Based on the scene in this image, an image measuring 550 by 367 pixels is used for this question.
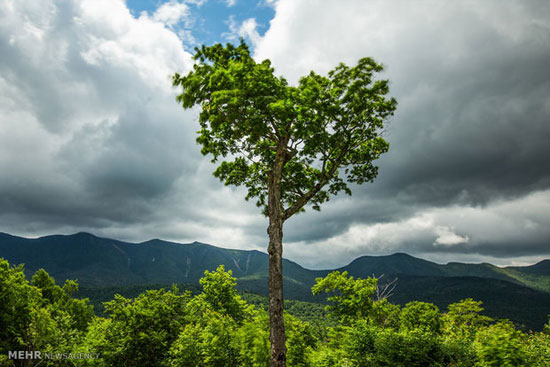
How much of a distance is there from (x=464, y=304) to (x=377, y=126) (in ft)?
156

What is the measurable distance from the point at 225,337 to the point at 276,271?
9183 mm

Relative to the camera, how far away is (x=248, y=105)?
10430mm

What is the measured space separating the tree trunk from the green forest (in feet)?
13.8

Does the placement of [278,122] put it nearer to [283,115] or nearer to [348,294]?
[283,115]

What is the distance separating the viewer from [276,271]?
403 inches

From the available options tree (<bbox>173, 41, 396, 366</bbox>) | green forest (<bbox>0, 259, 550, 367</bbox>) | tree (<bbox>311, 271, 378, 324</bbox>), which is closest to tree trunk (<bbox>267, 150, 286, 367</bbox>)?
tree (<bbox>173, 41, 396, 366</bbox>)

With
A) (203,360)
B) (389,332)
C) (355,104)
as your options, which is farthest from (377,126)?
(203,360)

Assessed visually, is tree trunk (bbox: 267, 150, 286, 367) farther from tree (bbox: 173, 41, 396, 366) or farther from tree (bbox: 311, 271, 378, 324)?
tree (bbox: 311, 271, 378, 324)

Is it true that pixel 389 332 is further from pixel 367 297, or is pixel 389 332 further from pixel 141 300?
pixel 141 300

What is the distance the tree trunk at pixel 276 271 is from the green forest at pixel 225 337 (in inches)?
166

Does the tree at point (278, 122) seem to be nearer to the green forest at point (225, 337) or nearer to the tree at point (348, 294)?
the green forest at point (225, 337)

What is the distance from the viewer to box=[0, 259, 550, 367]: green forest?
1128cm

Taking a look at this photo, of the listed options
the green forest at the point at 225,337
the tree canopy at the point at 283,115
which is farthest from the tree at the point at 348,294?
the tree canopy at the point at 283,115

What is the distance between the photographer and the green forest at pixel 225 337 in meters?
11.3
